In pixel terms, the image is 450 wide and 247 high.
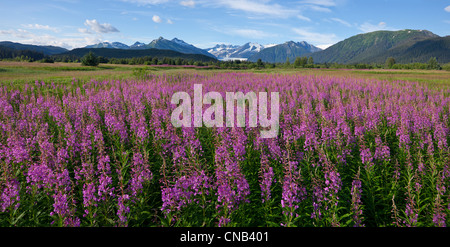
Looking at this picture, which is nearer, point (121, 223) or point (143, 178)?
point (121, 223)

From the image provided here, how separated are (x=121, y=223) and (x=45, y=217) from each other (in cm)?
215

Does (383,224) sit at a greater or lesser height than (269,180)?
lesser

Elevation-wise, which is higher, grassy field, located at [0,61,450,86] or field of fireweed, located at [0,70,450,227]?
grassy field, located at [0,61,450,86]

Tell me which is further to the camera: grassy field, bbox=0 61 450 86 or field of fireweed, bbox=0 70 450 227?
grassy field, bbox=0 61 450 86

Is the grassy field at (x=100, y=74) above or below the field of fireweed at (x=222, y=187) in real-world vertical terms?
above

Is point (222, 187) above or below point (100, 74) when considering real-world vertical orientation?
below

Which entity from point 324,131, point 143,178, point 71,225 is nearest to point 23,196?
point 71,225

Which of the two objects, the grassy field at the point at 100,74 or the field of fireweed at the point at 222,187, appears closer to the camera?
the field of fireweed at the point at 222,187

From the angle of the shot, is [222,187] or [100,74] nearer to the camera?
[222,187]
